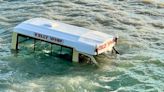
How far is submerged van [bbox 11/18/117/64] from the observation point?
62.0ft

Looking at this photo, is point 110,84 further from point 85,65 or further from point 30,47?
point 30,47

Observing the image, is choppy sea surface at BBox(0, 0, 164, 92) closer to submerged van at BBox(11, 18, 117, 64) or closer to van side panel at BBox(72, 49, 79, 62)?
van side panel at BBox(72, 49, 79, 62)

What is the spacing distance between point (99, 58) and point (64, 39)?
7.56ft

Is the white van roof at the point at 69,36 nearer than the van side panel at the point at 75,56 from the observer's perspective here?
Yes

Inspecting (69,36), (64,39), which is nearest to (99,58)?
(69,36)

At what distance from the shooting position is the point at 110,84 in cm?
1850

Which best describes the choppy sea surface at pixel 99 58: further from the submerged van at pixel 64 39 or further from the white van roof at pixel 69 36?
the white van roof at pixel 69 36

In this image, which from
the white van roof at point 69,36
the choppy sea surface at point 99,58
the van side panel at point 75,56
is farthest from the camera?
the van side panel at point 75,56

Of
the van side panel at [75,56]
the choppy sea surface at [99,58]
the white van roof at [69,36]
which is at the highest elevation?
the white van roof at [69,36]

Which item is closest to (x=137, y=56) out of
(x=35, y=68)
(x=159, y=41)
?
(x=159, y=41)

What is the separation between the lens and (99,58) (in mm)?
20609

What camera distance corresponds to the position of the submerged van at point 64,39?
18.9 m

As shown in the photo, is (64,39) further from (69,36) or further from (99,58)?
(99,58)

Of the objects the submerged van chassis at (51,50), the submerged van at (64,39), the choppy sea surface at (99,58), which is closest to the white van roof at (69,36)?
the submerged van at (64,39)
